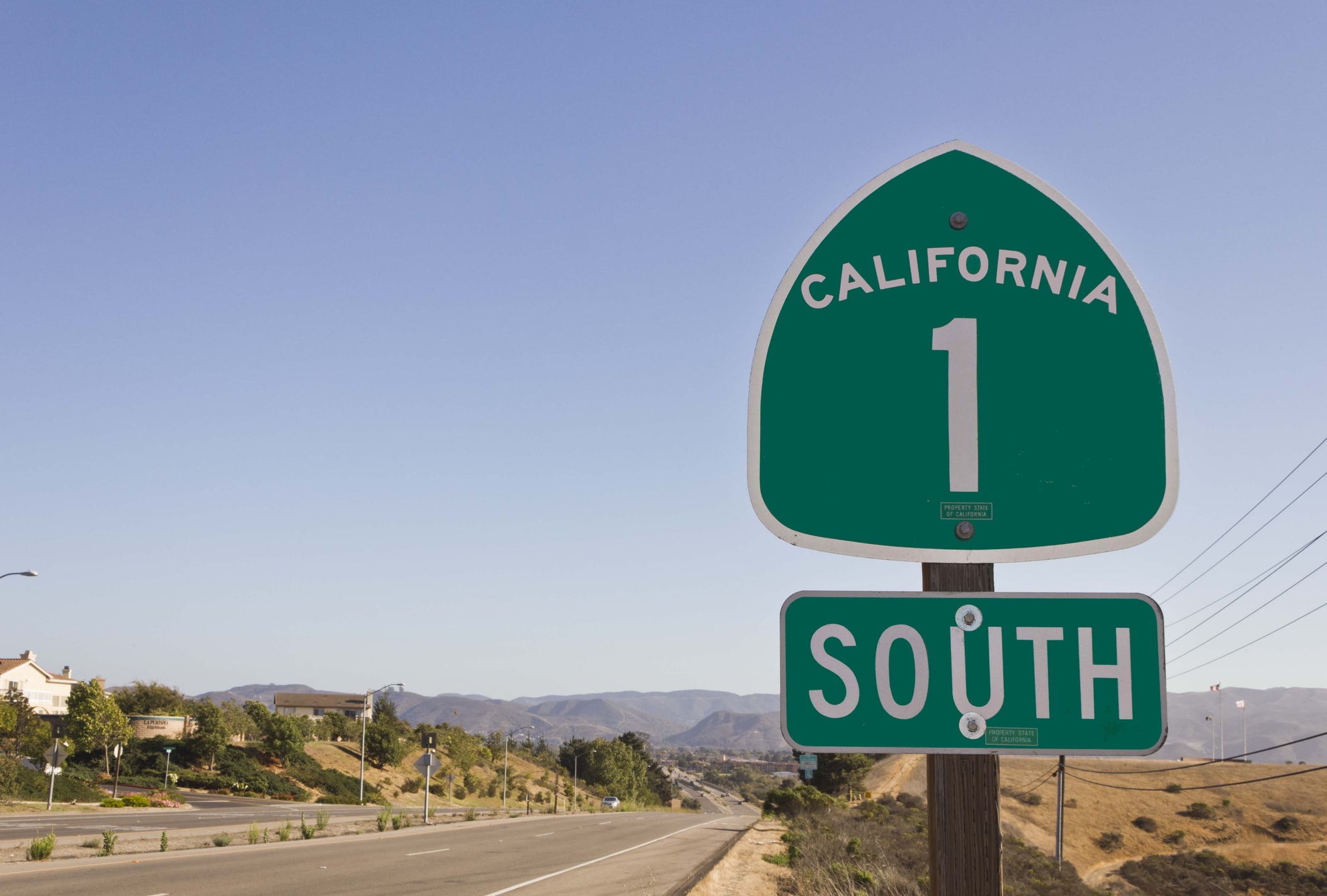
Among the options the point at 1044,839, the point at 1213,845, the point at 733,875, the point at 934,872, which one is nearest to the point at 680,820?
the point at 1044,839

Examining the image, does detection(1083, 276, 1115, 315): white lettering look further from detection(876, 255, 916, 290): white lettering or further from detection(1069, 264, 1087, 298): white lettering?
detection(876, 255, 916, 290): white lettering

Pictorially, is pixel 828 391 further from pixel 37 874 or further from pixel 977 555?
pixel 37 874

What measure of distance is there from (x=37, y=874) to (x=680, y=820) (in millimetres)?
52063

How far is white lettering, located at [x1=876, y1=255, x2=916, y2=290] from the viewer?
2828 millimetres

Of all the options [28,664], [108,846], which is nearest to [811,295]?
[108,846]

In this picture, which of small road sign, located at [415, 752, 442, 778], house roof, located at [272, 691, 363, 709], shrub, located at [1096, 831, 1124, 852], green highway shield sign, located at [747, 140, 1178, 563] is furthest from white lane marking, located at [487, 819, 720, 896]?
house roof, located at [272, 691, 363, 709]

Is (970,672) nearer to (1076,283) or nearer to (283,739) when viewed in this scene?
(1076,283)

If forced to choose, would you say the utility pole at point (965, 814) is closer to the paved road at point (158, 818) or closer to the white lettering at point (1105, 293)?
Result: the white lettering at point (1105, 293)

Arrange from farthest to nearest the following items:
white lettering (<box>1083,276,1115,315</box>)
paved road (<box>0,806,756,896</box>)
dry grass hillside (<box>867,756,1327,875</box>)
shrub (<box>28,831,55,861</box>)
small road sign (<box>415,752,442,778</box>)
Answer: dry grass hillside (<box>867,756,1327,875</box>) < small road sign (<box>415,752,442,778</box>) < shrub (<box>28,831,55,861</box>) < paved road (<box>0,806,756,896</box>) < white lettering (<box>1083,276,1115,315</box>)

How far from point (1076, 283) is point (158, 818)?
48.3 metres

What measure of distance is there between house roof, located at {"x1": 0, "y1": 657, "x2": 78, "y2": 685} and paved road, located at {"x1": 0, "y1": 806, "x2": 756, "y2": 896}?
101 m

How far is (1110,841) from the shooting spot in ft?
278

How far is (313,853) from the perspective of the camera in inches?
1064

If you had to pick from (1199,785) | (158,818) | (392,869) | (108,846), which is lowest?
(1199,785)
